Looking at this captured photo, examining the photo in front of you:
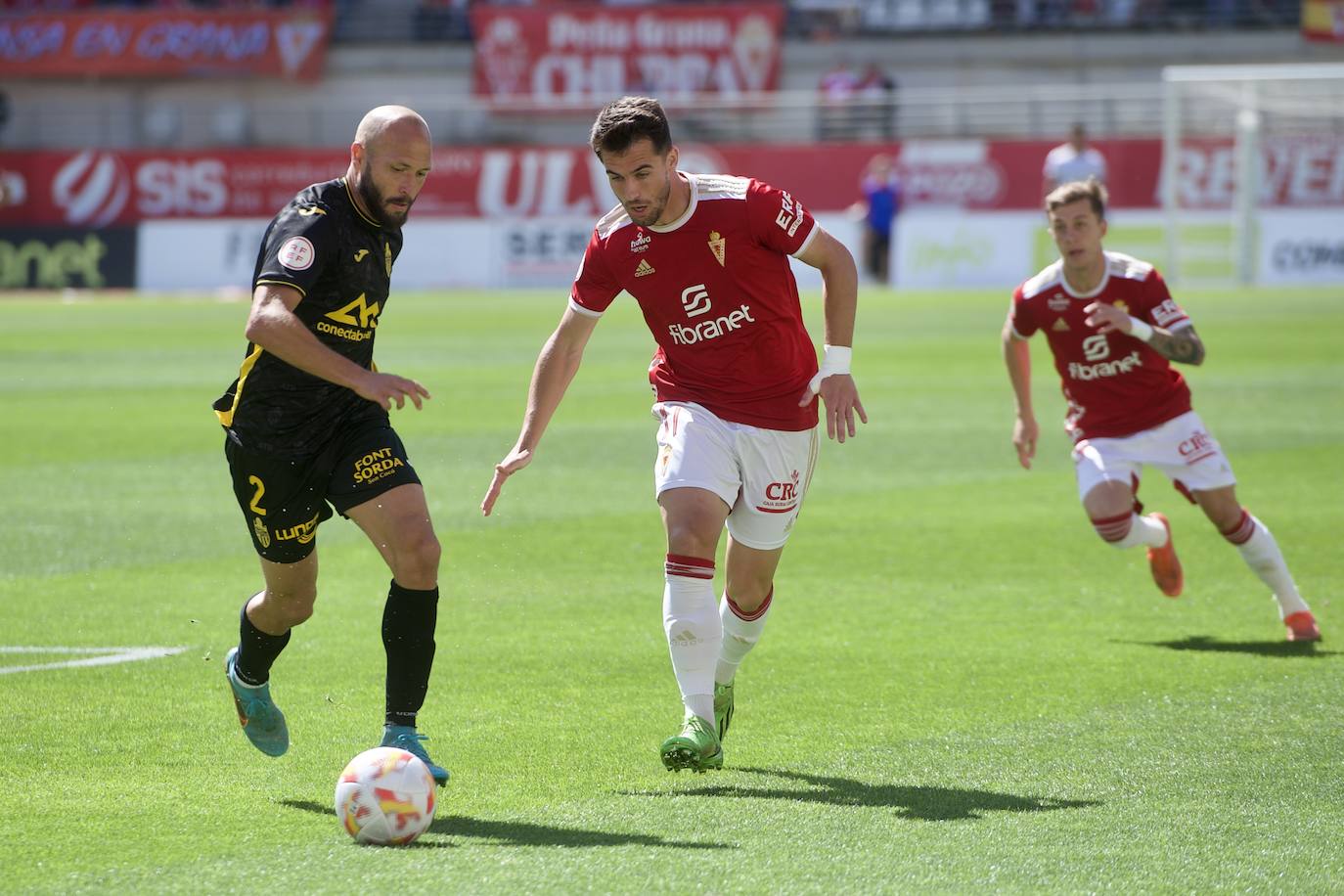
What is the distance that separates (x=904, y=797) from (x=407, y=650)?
5.08 ft

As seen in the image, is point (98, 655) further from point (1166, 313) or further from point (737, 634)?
point (1166, 313)

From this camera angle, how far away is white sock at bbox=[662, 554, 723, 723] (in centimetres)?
569

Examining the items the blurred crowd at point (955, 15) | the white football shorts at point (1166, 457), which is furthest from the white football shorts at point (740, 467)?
the blurred crowd at point (955, 15)

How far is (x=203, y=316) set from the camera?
96.2 ft

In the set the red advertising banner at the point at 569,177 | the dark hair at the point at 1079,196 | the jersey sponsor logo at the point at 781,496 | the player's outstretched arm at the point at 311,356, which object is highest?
the dark hair at the point at 1079,196

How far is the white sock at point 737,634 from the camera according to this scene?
621 centimetres

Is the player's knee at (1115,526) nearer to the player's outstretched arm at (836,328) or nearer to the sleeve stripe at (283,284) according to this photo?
the player's outstretched arm at (836,328)

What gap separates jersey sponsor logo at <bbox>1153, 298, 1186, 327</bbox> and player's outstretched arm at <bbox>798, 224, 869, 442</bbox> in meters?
2.63

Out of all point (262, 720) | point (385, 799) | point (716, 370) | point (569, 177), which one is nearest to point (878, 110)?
point (569, 177)

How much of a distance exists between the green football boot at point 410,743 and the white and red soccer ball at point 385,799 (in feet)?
1.61

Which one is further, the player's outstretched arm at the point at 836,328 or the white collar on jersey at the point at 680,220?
the white collar on jersey at the point at 680,220

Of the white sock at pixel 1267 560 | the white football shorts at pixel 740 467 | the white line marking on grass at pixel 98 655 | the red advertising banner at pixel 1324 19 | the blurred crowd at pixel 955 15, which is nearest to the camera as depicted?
the white football shorts at pixel 740 467

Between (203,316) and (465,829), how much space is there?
25.6 meters

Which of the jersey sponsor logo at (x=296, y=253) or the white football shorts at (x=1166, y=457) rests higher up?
the jersey sponsor logo at (x=296, y=253)
